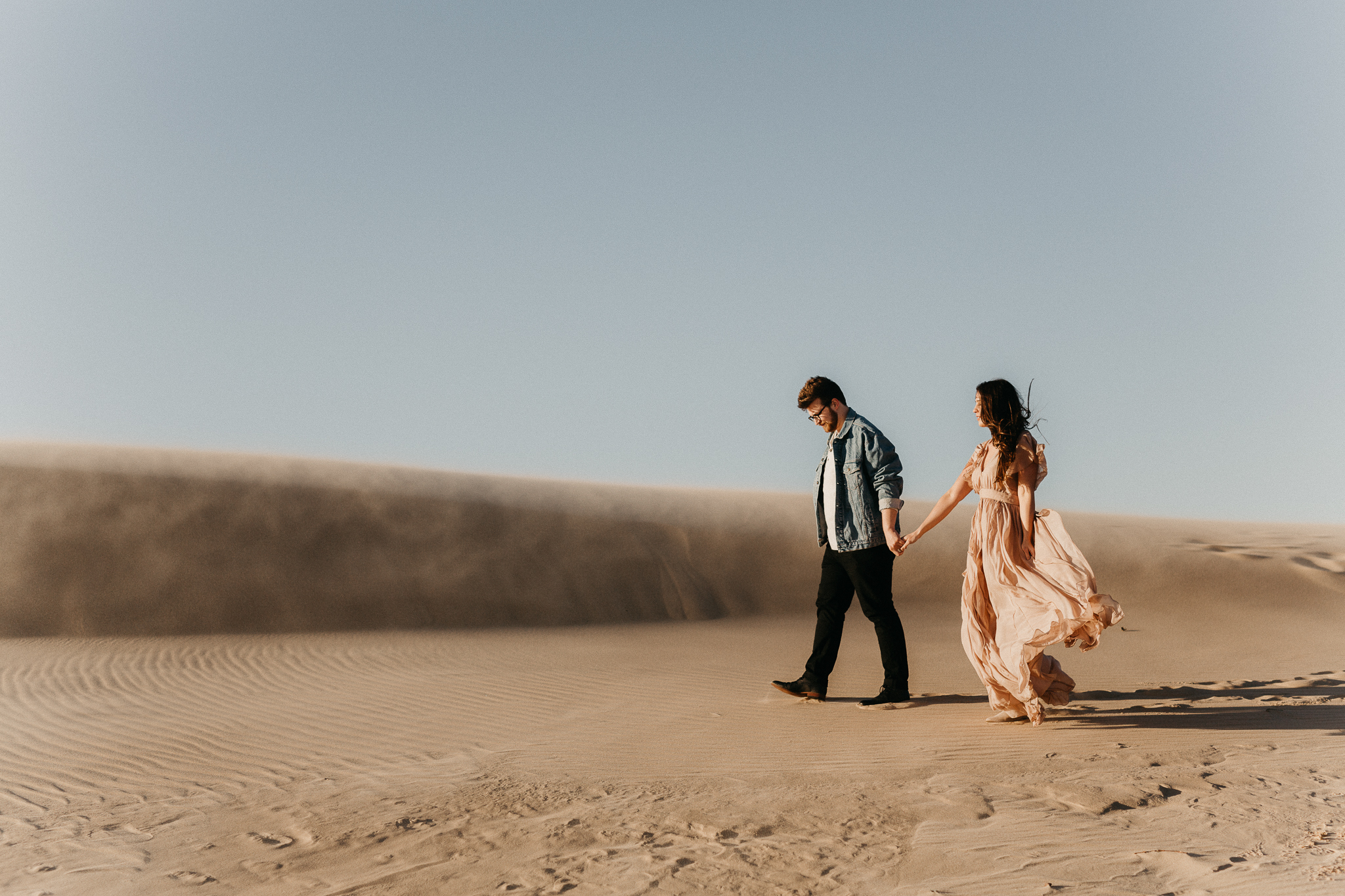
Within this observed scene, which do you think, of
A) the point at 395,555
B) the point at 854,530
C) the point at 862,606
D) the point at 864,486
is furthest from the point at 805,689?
the point at 395,555

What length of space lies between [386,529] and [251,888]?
525 inches

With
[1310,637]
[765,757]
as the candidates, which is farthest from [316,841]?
[1310,637]

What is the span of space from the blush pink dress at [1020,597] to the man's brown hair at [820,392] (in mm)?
1051

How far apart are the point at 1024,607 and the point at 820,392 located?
1952mm

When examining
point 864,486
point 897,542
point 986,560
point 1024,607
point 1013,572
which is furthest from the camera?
point 864,486

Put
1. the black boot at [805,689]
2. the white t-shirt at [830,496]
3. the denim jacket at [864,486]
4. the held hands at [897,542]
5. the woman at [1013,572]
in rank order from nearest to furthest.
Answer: the woman at [1013,572], the held hands at [897,542], the denim jacket at [864,486], the white t-shirt at [830,496], the black boot at [805,689]

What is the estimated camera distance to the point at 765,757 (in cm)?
506

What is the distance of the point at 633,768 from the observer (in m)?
4.96

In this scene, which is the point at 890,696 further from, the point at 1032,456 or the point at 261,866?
the point at 261,866

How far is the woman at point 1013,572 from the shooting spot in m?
5.45

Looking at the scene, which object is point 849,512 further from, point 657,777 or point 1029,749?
point 657,777

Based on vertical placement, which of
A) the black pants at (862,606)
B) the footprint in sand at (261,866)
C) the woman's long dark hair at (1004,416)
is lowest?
the footprint in sand at (261,866)

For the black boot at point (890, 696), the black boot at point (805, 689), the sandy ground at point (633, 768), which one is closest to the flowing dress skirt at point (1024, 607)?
the sandy ground at point (633, 768)

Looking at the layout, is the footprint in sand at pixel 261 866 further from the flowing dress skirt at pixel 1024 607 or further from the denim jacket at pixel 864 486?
the flowing dress skirt at pixel 1024 607
